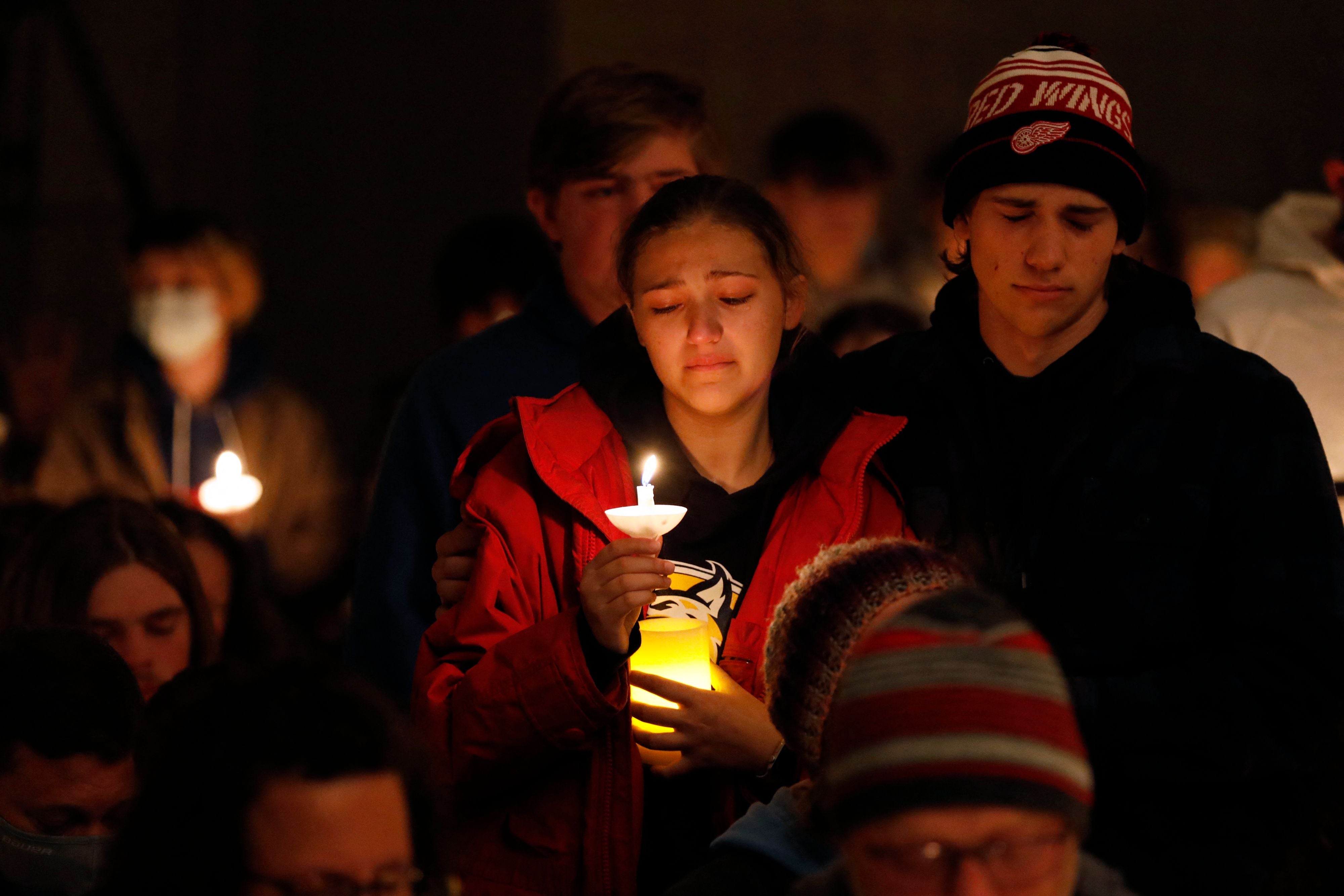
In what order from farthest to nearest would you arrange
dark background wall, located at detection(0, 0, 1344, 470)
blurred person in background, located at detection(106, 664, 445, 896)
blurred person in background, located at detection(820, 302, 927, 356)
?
1. dark background wall, located at detection(0, 0, 1344, 470)
2. blurred person in background, located at detection(820, 302, 927, 356)
3. blurred person in background, located at detection(106, 664, 445, 896)

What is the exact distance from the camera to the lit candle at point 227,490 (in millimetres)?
5414

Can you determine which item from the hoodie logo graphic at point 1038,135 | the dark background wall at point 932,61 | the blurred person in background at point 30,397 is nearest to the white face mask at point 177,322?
the blurred person in background at point 30,397

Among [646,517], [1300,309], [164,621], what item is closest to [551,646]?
[646,517]

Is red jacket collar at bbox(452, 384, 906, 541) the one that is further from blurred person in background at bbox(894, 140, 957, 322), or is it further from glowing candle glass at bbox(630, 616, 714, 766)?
blurred person in background at bbox(894, 140, 957, 322)

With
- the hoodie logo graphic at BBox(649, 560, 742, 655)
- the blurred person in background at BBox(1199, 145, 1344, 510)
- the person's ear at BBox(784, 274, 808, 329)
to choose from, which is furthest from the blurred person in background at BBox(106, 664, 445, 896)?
the blurred person in background at BBox(1199, 145, 1344, 510)

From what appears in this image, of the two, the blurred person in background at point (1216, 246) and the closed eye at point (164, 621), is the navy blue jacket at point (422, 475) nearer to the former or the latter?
the closed eye at point (164, 621)

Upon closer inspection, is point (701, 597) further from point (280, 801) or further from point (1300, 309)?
point (1300, 309)

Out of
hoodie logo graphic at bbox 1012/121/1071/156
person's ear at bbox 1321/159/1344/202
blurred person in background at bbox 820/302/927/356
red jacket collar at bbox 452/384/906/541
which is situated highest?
person's ear at bbox 1321/159/1344/202

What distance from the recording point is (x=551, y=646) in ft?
9.08

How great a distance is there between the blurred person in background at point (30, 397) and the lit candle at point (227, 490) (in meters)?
1.81

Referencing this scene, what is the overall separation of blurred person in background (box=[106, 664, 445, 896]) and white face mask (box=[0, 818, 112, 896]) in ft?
2.09

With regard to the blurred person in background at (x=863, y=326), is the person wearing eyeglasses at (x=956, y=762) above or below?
below

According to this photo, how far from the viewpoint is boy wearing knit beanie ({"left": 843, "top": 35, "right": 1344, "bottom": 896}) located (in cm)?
273

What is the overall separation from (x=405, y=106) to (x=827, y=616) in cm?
807
